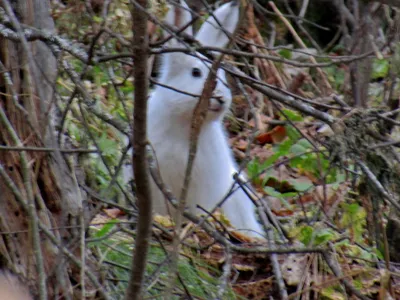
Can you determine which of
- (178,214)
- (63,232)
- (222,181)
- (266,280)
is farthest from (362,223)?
(178,214)

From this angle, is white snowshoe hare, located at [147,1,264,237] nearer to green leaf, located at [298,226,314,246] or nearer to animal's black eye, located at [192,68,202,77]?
animal's black eye, located at [192,68,202,77]

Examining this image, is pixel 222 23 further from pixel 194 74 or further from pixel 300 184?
pixel 300 184

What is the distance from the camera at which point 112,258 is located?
13.5ft

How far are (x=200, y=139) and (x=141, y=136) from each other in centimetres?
365

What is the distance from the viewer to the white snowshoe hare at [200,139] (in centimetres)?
603

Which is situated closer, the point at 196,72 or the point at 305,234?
the point at 305,234

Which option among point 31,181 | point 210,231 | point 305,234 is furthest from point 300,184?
point 31,181

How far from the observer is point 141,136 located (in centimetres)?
253

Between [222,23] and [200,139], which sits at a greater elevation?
[222,23]

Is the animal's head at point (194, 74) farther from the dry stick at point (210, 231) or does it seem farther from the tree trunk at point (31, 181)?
the dry stick at point (210, 231)

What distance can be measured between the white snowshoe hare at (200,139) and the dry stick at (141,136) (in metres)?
3.14

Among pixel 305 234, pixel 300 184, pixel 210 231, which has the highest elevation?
pixel 210 231

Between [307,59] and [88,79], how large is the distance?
2552mm

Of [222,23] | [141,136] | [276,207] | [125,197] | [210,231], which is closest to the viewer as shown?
[141,136]
